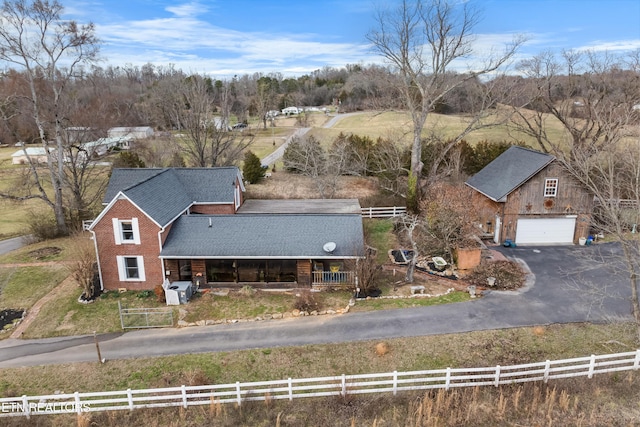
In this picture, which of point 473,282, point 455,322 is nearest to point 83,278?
point 455,322

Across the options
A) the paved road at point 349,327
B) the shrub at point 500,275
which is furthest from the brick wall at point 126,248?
the shrub at point 500,275

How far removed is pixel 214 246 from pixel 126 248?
4.68m

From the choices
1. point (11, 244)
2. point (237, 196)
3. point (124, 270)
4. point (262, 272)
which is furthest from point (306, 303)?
point (11, 244)

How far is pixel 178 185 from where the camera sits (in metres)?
27.3

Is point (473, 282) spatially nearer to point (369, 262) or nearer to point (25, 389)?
point (369, 262)

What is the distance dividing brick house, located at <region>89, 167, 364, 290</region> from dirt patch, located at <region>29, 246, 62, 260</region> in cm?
854

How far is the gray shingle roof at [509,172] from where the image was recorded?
2648cm

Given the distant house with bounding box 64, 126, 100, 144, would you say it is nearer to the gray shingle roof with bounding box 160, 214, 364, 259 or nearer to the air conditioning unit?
the gray shingle roof with bounding box 160, 214, 364, 259

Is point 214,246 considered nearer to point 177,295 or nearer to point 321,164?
point 177,295

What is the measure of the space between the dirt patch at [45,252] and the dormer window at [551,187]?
108 ft

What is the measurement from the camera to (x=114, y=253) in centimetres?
2192

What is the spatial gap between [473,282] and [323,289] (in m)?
7.94

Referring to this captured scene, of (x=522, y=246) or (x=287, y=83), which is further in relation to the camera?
(x=287, y=83)

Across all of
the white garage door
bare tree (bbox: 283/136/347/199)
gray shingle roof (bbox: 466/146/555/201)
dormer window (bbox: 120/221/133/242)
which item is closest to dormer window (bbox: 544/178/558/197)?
gray shingle roof (bbox: 466/146/555/201)
